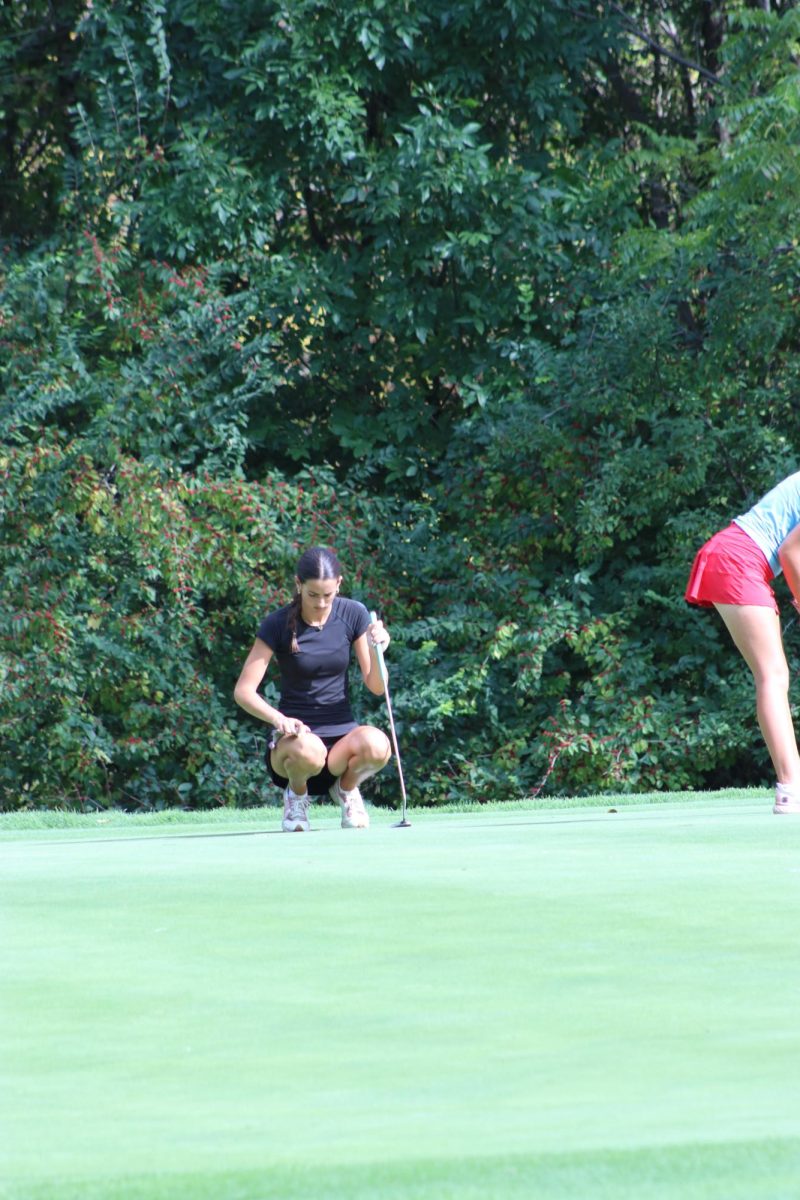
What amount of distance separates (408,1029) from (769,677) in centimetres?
495

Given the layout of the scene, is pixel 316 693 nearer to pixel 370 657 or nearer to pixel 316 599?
pixel 370 657

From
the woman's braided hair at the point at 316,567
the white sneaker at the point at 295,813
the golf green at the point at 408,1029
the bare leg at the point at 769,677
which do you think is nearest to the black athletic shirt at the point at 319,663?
the woman's braided hair at the point at 316,567

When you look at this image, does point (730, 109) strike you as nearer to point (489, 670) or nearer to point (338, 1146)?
point (489, 670)

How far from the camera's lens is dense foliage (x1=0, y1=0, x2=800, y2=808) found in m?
14.7

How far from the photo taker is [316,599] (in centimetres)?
892

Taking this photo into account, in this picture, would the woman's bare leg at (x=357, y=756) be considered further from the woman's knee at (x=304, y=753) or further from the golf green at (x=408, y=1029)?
the golf green at (x=408, y=1029)

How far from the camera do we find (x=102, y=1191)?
2.27m

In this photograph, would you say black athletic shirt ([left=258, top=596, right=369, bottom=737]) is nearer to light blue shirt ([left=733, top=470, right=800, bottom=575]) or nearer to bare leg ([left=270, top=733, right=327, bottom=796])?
bare leg ([left=270, top=733, right=327, bottom=796])

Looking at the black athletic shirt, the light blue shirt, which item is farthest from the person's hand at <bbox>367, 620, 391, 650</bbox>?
the light blue shirt

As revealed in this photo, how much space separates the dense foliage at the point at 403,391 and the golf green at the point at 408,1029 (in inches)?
346

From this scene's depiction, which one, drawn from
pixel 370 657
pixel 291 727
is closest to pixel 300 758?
pixel 291 727

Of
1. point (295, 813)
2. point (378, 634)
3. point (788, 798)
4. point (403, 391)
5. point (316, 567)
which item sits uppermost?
point (403, 391)

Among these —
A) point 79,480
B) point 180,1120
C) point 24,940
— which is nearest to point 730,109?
point 79,480

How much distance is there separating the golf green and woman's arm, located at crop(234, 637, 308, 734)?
2.52 m
